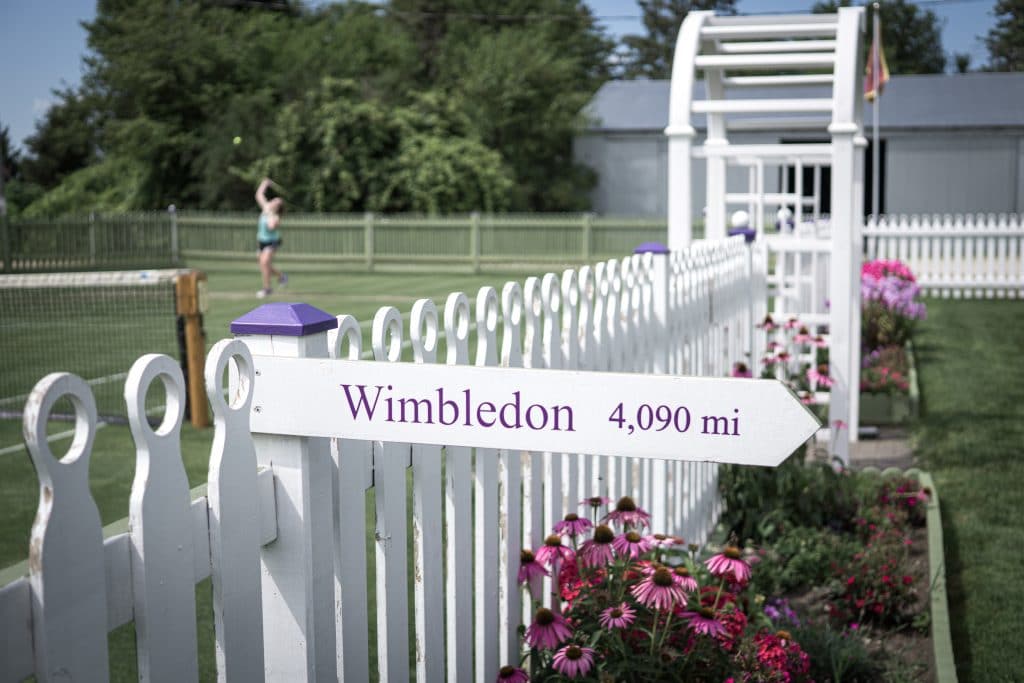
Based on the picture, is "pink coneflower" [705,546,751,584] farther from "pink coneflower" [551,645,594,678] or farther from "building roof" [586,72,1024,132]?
"building roof" [586,72,1024,132]

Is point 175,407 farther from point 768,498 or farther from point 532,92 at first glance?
point 532,92

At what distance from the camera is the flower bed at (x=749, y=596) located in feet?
9.71

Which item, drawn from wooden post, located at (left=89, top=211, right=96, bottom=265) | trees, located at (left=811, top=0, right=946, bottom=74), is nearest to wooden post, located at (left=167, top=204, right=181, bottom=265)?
wooden post, located at (left=89, top=211, right=96, bottom=265)

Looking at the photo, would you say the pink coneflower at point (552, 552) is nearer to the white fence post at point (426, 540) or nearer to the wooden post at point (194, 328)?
the white fence post at point (426, 540)

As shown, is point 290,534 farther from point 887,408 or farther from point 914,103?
point 914,103

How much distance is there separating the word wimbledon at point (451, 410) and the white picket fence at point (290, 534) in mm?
144

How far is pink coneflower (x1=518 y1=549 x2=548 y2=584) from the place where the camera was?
3.12m

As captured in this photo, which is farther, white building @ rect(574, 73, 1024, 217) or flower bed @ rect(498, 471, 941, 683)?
white building @ rect(574, 73, 1024, 217)

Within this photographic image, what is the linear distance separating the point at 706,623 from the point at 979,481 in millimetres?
4391

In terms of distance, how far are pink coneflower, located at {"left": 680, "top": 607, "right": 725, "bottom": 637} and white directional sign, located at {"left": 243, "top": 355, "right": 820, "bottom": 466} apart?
1.02 m

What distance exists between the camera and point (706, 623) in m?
2.96

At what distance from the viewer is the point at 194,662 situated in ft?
6.64

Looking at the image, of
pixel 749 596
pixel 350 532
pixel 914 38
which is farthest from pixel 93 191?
pixel 350 532

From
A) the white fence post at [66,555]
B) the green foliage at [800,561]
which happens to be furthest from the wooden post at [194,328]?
the white fence post at [66,555]
